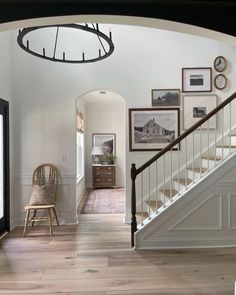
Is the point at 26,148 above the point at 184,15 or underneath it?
underneath

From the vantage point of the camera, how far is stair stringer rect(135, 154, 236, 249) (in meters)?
3.85

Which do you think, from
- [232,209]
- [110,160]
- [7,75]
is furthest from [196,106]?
[110,160]

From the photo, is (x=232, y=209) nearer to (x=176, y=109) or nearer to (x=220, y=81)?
(x=176, y=109)

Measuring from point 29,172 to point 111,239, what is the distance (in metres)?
1.98

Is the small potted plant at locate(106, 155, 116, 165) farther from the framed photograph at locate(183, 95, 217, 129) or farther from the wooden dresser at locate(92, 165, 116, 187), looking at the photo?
the framed photograph at locate(183, 95, 217, 129)

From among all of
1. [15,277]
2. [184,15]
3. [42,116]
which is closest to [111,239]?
[15,277]

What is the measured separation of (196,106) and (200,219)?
216cm

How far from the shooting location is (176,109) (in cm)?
518

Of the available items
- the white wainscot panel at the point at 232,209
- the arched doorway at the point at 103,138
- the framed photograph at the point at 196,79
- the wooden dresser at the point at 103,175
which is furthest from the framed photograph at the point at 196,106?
the wooden dresser at the point at 103,175

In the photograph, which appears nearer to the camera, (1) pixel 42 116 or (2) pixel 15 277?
(2) pixel 15 277

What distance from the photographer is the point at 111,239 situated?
14.1 feet

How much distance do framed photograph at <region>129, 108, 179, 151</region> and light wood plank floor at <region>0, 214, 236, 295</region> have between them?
5.31 feet

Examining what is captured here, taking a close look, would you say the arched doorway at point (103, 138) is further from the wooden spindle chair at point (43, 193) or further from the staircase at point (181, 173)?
the staircase at point (181, 173)

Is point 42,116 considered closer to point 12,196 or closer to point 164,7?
point 12,196
